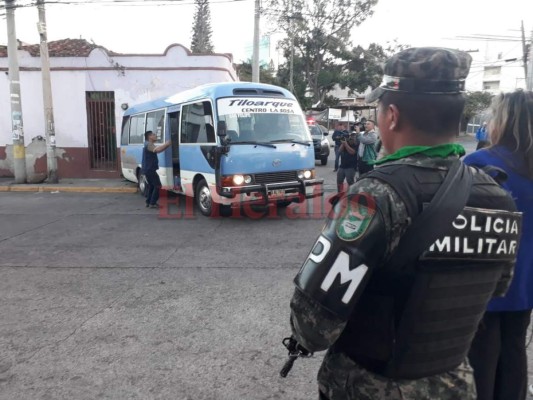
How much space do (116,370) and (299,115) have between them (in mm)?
6137

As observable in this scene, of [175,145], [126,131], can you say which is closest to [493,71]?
[126,131]

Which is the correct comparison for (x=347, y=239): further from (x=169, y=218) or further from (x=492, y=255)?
(x=169, y=218)

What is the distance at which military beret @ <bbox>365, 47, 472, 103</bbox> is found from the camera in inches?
52.4

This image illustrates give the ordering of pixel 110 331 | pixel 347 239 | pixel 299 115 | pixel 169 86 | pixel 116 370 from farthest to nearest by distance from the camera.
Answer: pixel 169 86 → pixel 299 115 → pixel 110 331 → pixel 116 370 → pixel 347 239

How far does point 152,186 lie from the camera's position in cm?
929

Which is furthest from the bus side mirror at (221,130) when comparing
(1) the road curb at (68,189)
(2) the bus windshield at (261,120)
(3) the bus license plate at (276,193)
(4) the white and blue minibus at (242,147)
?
(1) the road curb at (68,189)

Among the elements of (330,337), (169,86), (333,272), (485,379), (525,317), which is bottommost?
(485,379)

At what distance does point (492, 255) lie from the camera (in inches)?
52.6

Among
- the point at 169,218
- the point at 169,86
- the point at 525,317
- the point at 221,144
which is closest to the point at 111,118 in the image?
the point at 169,86

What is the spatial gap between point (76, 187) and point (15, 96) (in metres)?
3.21

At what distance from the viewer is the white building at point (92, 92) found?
1376cm

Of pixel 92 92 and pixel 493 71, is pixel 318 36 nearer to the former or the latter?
pixel 92 92

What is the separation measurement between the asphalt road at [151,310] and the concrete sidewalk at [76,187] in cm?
444

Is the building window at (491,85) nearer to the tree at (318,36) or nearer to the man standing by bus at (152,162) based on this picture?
the tree at (318,36)
